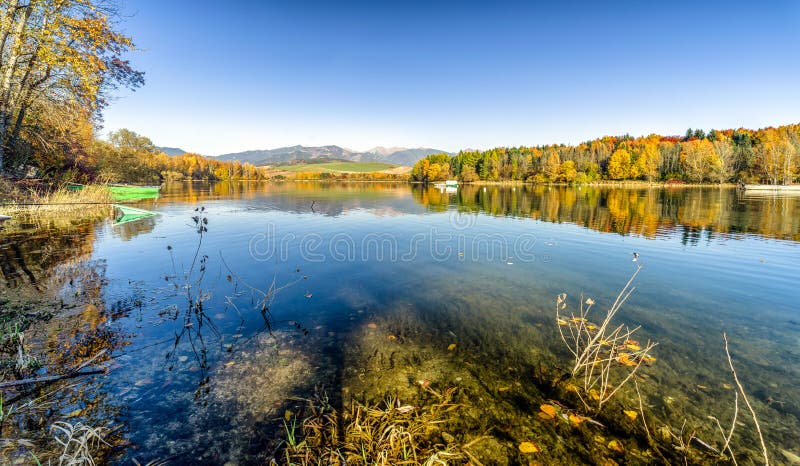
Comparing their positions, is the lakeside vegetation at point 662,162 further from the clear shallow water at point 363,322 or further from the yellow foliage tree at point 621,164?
the clear shallow water at point 363,322

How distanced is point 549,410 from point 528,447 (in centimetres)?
96

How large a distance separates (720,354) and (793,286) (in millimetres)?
8774

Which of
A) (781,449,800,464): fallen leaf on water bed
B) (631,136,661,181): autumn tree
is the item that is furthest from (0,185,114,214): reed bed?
(631,136,661,181): autumn tree

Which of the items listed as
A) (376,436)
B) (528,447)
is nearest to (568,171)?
(528,447)

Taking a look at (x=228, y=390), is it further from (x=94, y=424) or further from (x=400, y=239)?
(x=400, y=239)

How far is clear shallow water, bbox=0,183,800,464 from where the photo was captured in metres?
4.88

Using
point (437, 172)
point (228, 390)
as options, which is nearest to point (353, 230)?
point (228, 390)

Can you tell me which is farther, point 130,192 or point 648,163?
point 648,163

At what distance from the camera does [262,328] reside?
25.2 ft

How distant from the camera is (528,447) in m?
4.23

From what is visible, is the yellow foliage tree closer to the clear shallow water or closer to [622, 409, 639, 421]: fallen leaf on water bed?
the clear shallow water

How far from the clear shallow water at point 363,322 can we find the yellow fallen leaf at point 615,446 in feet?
3.42

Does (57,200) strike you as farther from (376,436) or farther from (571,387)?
(571,387)

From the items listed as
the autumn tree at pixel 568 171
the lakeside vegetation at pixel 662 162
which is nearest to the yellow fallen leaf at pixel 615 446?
the lakeside vegetation at pixel 662 162
